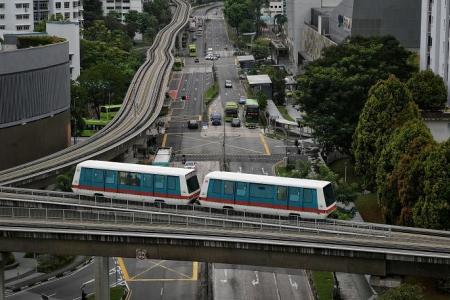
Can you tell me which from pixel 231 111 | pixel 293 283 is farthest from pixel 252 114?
pixel 293 283

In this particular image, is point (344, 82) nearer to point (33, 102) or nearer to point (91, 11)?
point (33, 102)

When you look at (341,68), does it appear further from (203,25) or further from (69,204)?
(203,25)

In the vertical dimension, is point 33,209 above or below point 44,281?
above

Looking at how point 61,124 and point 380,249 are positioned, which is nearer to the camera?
point 380,249

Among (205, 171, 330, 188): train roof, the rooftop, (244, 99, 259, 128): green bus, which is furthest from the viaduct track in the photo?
A: (205, 171, 330, 188): train roof

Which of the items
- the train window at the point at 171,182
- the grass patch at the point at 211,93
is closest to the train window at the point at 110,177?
the train window at the point at 171,182

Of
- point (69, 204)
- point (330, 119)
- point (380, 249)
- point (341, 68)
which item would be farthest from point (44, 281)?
point (341, 68)

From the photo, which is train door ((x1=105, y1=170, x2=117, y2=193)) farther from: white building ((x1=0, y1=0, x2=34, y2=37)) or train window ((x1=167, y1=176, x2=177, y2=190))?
white building ((x1=0, y1=0, x2=34, y2=37))
